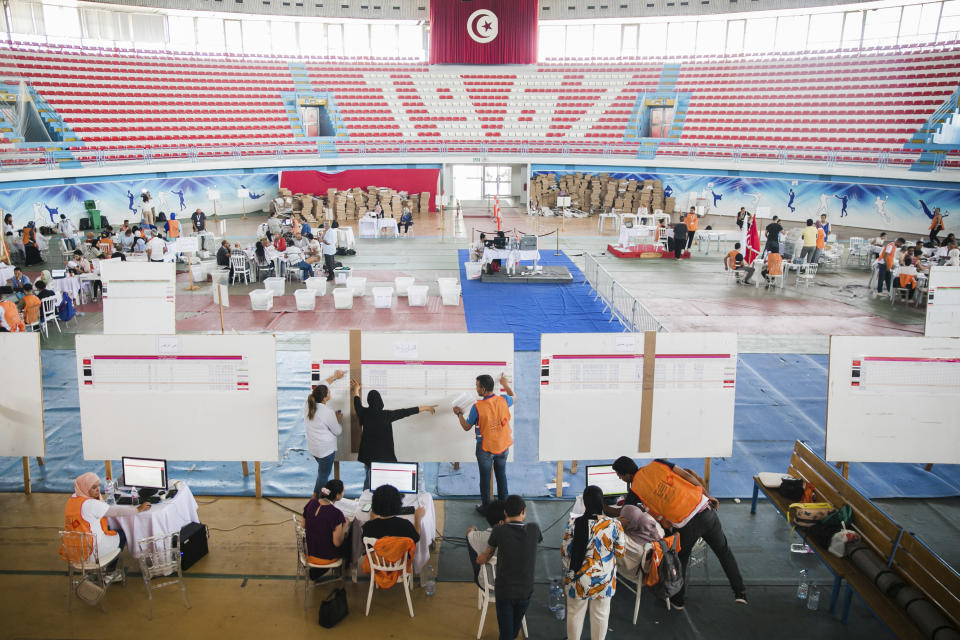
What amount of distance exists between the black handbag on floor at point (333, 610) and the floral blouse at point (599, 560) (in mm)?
2140

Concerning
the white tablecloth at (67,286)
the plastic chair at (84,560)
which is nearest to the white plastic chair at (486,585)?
the plastic chair at (84,560)

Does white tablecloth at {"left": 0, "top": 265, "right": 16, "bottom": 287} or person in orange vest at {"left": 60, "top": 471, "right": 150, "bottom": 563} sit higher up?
white tablecloth at {"left": 0, "top": 265, "right": 16, "bottom": 287}

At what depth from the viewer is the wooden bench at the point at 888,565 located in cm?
540

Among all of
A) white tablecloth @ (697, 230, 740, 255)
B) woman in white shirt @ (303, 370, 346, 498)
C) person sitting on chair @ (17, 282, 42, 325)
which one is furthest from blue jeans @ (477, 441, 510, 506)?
white tablecloth @ (697, 230, 740, 255)

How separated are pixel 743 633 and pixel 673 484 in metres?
1.41

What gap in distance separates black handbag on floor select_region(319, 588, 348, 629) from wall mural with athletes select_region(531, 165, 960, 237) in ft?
86.5

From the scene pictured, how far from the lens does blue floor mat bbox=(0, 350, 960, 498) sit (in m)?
8.60

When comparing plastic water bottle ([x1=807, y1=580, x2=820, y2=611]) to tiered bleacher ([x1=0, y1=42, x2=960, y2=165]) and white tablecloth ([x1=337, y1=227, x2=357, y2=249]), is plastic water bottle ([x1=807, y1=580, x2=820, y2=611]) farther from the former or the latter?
tiered bleacher ([x1=0, y1=42, x2=960, y2=165])

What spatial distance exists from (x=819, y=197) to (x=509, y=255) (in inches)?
643

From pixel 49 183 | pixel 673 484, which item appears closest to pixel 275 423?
pixel 673 484

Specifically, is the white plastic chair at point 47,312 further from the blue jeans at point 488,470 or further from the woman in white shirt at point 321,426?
the blue jeans at point 488,470

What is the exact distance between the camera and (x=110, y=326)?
11.4 meters

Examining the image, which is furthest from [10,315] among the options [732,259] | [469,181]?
[469,181]

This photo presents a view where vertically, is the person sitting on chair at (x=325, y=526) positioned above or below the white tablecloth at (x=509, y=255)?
below
